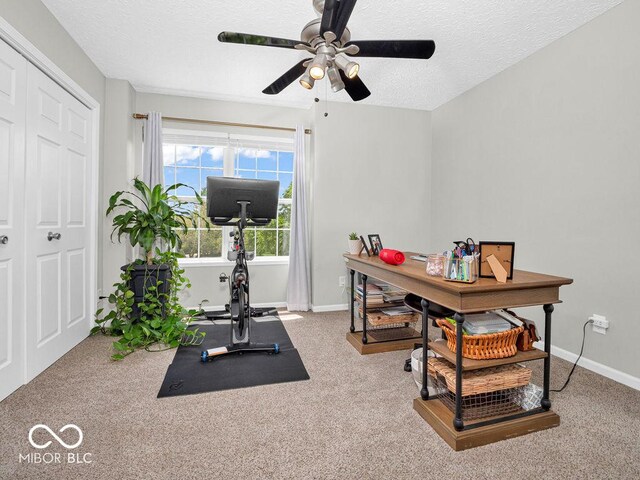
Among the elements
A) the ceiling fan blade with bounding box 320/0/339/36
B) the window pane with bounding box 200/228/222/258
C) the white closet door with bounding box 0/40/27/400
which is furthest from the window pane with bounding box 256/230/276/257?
the ceiling fan blade with bounding box 320/0/339/36

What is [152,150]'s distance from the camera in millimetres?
3635

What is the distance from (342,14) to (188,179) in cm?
299

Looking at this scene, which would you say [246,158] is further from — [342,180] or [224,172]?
[342,180]

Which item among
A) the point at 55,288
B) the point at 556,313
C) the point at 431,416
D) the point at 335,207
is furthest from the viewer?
the point at 335,207

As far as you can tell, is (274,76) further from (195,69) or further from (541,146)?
(541,146)

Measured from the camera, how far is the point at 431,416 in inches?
68.4

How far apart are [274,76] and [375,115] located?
4.77ft

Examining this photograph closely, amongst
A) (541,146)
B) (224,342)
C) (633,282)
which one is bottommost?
(224,342)

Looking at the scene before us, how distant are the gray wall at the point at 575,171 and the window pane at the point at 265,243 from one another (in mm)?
2517

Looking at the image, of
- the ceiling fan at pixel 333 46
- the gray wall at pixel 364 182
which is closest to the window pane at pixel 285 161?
the gray wall at pixel 364 182

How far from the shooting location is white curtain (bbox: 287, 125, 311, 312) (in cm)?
403

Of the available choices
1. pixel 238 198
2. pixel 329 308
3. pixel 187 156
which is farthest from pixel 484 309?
pixel 187 156

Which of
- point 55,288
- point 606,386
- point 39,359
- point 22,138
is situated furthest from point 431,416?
point 22,138

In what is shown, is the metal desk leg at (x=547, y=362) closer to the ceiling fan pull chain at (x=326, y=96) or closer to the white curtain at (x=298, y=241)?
the white curtain at (x=298, y=241)
